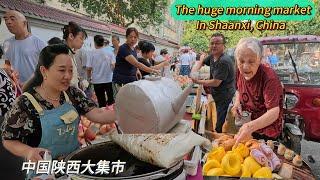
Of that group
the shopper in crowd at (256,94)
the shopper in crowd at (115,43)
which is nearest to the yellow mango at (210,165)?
the shopper in crowd at (256,94)

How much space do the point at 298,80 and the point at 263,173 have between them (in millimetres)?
543

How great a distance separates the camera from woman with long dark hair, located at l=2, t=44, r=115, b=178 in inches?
40.5

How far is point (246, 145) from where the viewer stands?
5.07 feet

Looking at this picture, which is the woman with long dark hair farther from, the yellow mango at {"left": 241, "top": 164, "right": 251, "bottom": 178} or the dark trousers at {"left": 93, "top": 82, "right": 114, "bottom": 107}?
the yellow mango at {"left": 241, "top": 164, "right": 251, "bottom": 178}

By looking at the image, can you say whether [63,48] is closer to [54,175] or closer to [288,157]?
[54,175]

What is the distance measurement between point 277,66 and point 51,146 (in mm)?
1131

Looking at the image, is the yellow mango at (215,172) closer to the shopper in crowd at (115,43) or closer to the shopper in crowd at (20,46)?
the shopper in crowd at (115,43)

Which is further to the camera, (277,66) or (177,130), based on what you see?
(277,66)

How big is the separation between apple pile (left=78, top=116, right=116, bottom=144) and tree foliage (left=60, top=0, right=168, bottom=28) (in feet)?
1.73

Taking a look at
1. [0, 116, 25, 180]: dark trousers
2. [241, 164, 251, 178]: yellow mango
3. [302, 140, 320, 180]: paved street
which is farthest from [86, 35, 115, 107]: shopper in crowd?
[302, 140, 320, 180]: paved street

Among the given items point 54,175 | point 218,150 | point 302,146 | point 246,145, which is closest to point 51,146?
point 54,175

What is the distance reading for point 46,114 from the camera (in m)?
1.07

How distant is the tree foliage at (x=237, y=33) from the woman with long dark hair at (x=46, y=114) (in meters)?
0.71

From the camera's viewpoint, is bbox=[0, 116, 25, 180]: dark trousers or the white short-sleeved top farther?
the white short-sleeved top
